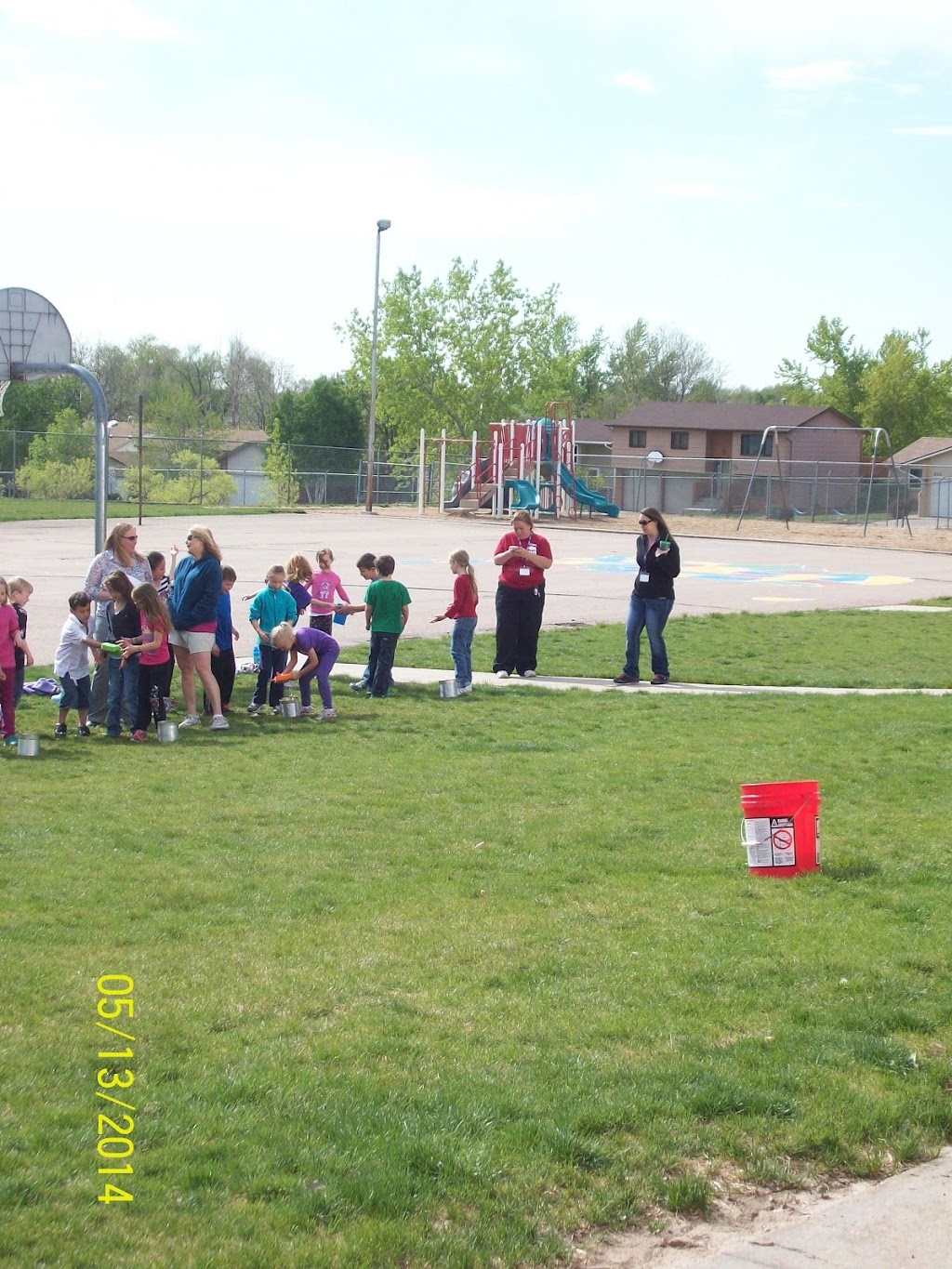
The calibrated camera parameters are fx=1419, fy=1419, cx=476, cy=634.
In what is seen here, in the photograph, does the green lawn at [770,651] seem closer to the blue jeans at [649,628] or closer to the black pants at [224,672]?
the blue jeans at [649,628]

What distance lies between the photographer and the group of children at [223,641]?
11438mm

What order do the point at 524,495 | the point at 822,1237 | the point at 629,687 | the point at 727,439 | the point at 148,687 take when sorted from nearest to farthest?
the point at 822,1237
the point at 148,687
the point at 629,687
the point at 524,495
the point at 727,439

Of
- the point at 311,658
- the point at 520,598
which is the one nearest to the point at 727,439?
the point at 520,598

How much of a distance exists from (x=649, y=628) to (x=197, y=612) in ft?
17.0

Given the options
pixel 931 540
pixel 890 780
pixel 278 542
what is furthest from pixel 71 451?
pixel 890 780

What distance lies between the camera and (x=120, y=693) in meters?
11.7

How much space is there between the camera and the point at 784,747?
1106 centimetres

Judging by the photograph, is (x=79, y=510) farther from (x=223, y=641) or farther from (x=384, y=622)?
(x=223, y=641)

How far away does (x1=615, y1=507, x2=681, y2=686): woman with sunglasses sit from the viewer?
48.7 ft

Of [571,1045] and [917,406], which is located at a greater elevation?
[917,406]

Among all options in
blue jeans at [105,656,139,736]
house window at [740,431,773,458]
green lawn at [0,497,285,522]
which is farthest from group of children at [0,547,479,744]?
house window at [740,431,773,458]

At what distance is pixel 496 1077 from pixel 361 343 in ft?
268

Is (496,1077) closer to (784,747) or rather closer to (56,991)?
(56,991)

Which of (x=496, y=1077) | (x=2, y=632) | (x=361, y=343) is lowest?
(x=496, y=1077)
